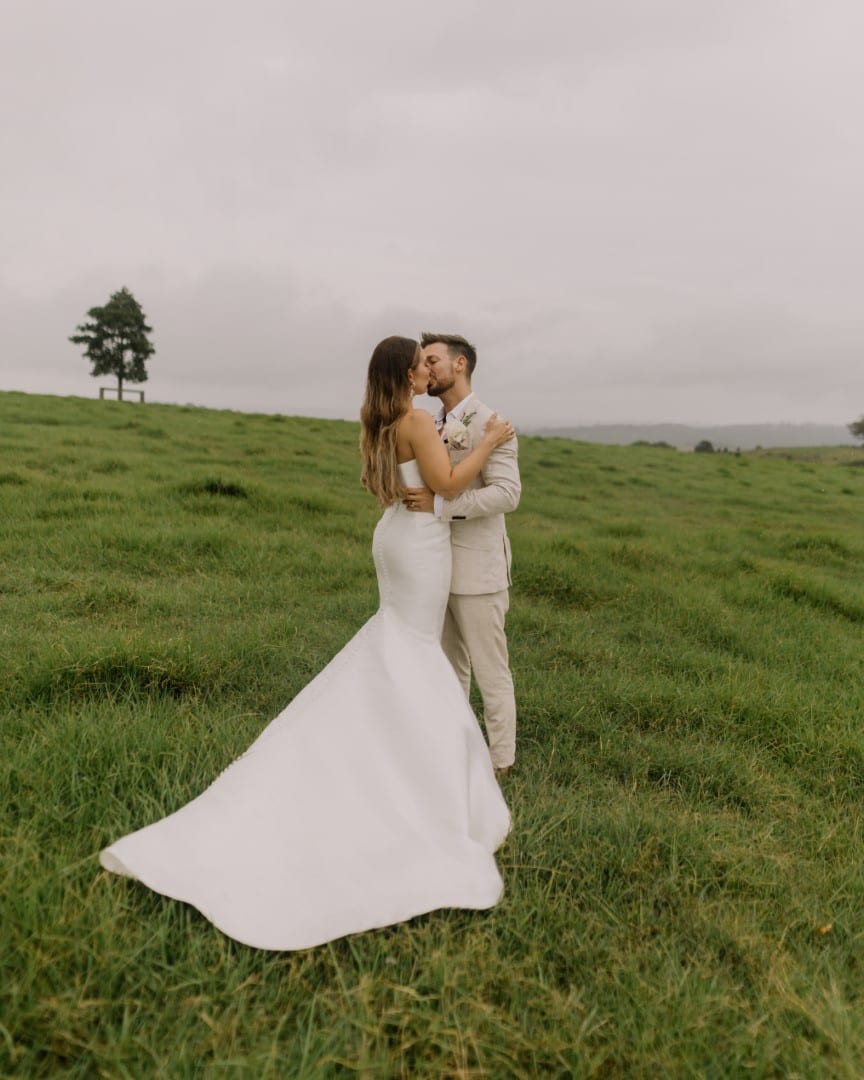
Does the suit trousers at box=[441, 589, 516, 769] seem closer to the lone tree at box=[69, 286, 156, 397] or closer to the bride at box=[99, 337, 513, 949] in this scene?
the bride at box=[99, 337, 513, 949]

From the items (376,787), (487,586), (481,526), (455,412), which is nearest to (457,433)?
(455,412)

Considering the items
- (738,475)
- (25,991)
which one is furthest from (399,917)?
(738,475)

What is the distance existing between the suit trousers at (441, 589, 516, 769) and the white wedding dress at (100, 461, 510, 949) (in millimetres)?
328

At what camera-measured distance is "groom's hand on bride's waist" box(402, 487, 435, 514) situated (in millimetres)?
3854

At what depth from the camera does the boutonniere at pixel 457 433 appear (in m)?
3.80

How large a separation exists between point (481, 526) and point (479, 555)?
182mm

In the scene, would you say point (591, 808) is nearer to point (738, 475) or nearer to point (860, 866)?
point (860, 866)

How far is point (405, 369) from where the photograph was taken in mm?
3805

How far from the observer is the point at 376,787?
3.22 m

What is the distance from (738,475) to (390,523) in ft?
76.5

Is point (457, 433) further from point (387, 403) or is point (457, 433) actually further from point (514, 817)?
point (514, 817)

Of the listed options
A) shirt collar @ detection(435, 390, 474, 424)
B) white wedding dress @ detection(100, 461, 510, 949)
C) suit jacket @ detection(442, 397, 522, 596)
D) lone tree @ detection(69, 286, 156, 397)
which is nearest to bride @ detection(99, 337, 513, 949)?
white wedding dress @ detection(100, 461, 510, 949)

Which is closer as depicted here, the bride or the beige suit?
the bride

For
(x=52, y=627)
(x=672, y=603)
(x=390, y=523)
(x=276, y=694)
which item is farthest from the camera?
(x=672, y=603)
